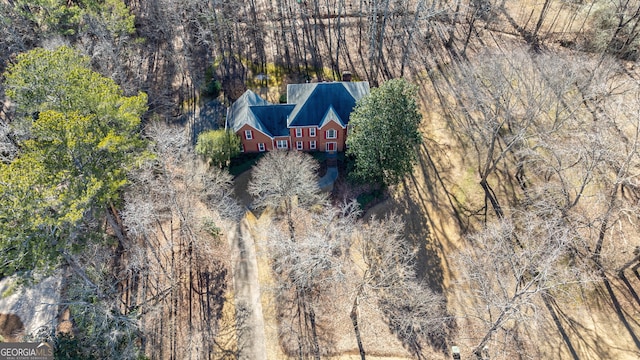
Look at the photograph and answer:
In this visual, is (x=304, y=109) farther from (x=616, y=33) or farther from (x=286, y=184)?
(x=616, y=33)

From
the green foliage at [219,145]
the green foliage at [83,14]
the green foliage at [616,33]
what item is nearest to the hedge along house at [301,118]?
the green foliage at [219,145]

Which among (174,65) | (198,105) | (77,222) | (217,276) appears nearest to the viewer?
(77,222)

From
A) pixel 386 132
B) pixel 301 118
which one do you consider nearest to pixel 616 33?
pixel 386 132

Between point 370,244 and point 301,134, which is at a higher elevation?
point 301,134

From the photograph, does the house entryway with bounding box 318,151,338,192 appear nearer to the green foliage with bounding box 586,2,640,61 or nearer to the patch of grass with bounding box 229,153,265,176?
the patch of grass with bounding box 229,153,265,176

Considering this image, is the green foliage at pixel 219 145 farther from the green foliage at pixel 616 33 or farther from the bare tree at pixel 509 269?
the green foliage at pixel 616 33

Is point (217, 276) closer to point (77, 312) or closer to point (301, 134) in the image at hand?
point (77, 312)

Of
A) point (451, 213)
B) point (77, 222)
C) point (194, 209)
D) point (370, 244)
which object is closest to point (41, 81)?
point (77, 222)
